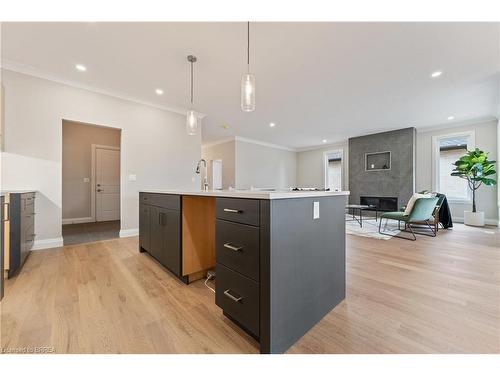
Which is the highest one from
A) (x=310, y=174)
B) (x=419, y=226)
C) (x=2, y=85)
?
(x=2, y=85)

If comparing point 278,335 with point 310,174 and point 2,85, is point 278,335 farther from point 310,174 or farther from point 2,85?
point 310,174

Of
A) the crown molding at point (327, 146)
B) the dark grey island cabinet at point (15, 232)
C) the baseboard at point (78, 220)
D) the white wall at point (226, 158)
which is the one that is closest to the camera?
the dark grey island cabinet at point (15, 232)

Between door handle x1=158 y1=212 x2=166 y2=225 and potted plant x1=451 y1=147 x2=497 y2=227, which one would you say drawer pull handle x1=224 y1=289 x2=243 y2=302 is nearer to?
door handle x1=158 y1=212 x2=166 y2=225

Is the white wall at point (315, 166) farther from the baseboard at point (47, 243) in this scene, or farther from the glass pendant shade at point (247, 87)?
the baseboard at point (47, 243)

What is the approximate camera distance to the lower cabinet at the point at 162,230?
182cm

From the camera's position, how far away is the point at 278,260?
104cm

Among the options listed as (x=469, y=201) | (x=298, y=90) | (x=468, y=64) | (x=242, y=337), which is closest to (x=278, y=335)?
(x=242, y=337)

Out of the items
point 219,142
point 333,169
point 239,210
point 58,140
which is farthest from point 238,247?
Result: point 333,169

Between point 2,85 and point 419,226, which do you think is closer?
point 2,85

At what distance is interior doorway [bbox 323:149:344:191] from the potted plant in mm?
3412

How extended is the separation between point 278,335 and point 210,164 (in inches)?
297

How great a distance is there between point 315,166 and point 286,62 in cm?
643

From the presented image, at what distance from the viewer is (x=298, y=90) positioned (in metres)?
3.61

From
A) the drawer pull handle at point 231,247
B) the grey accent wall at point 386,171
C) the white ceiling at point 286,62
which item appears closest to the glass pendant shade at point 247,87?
the white ceiling at point 286,62
